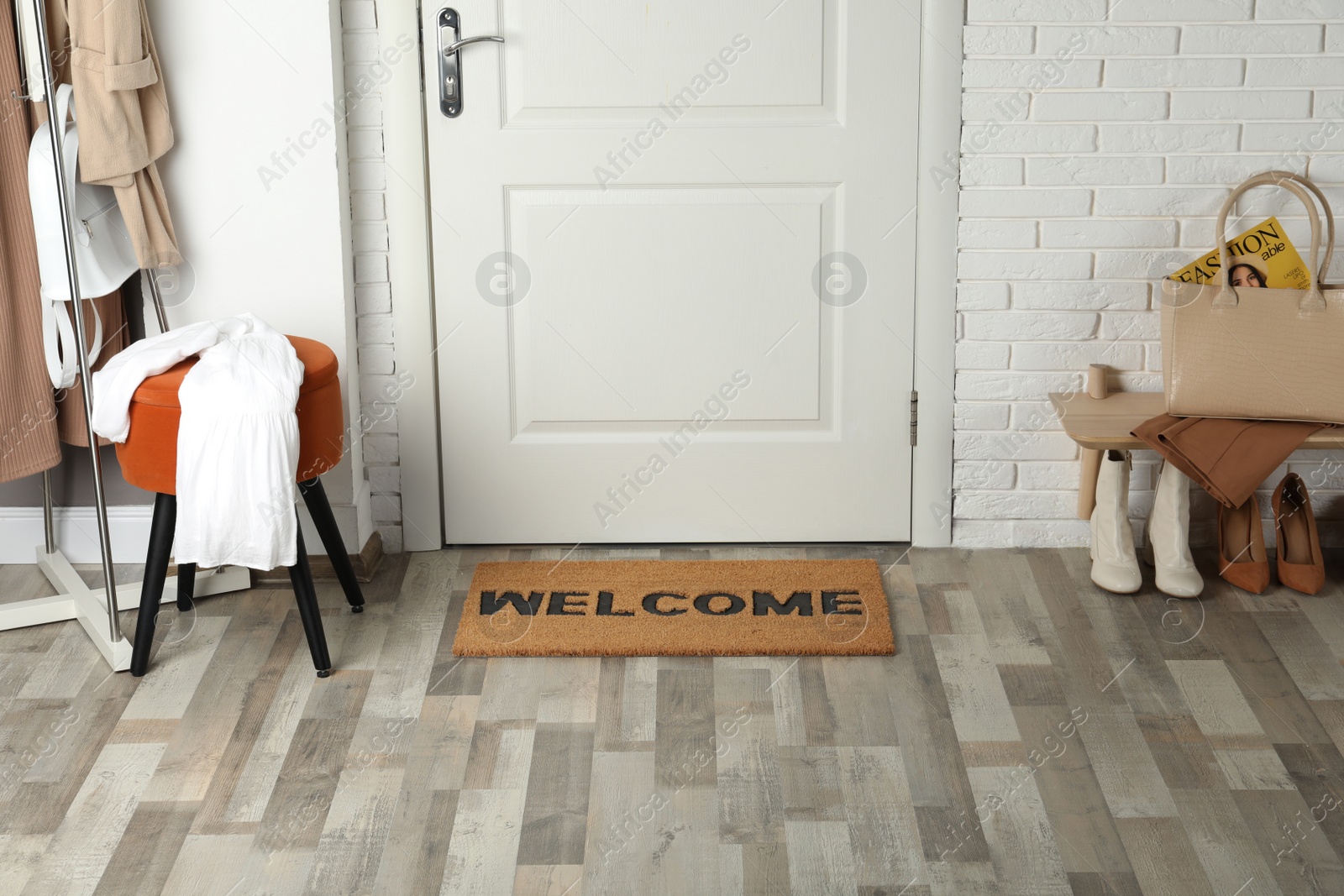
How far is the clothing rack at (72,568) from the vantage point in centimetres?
216

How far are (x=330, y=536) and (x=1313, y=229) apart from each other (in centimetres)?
200

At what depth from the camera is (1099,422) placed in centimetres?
260

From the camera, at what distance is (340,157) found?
101 inches

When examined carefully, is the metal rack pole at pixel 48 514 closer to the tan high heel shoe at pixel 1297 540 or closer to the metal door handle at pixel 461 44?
the metal door handle at pixel 461 44

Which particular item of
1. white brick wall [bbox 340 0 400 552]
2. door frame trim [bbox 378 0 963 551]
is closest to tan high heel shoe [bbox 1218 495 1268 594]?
door frame trim [bbox 378 0 963 551]

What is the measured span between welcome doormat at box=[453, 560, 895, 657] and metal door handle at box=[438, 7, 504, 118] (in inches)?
39.3

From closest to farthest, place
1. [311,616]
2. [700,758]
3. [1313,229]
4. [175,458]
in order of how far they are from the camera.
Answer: [700,758] < [175,458] < [311,616] < [1313,229]

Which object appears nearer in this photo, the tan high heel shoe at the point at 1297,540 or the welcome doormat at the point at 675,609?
the welcome doormat at the point at 675,609

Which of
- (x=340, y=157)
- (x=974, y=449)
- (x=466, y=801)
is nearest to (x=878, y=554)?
(x=974, y=449)

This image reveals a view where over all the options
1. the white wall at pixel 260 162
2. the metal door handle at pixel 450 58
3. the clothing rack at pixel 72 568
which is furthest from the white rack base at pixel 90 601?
the metal door handle at pixel 450 58

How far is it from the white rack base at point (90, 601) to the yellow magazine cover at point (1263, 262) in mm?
2126

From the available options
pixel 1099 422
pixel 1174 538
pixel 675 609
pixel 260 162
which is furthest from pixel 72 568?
pixel 1174 538

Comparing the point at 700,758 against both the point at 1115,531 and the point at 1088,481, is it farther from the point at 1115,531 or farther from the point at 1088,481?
the point at 1088,481

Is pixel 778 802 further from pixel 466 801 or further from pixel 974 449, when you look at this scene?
pixel 974 449
